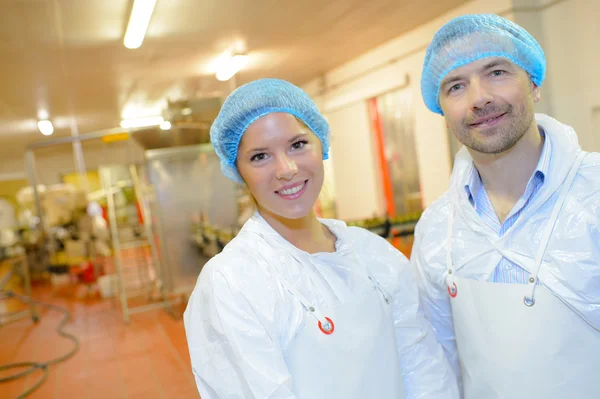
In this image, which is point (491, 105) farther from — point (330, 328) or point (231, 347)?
point (231, 347)

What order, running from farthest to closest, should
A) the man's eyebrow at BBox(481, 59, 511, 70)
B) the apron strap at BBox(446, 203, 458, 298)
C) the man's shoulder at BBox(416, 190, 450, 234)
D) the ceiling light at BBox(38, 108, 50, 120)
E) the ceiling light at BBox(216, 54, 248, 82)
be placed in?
1. the ceiling light at BBox(38, 108, 50, 120)
2. the ceiling light at BBox(216, 54, 248, 82)
3. the man's shoulder at BBox(416, 190, 450, 234)
4. the apron strap at BBox(446, 203, 458, 298)
5. the man's eyebrow at BBox(481, 59, 511, 70)

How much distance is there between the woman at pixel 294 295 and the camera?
3.45 ft

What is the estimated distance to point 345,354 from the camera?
3.65 ft

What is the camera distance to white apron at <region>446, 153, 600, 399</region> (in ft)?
3.68

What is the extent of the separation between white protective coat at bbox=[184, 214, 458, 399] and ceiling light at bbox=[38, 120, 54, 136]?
918 cm

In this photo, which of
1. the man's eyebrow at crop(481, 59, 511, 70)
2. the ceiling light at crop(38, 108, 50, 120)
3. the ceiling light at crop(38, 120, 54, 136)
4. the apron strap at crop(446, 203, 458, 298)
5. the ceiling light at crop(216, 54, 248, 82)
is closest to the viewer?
the man's eyebrow at crop(481, 59, 511, 70)

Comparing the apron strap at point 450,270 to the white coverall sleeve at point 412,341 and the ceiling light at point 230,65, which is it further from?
the ceiling light at point 230,65

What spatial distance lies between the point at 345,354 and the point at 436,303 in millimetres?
448

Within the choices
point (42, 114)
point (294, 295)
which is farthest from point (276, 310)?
point (42, 114)

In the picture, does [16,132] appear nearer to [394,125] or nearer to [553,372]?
[394,125]

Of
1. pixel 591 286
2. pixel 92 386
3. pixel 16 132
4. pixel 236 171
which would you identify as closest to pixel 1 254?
pixel 16 132

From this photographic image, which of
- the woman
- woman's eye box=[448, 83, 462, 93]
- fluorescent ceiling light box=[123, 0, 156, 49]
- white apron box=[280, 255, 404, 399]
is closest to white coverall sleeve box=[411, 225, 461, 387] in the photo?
the woman

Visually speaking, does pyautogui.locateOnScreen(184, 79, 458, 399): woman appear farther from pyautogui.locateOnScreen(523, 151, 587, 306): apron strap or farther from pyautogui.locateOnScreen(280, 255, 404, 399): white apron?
pyautogui.locateOnScreen(523, 151, 587, 306): apron strap

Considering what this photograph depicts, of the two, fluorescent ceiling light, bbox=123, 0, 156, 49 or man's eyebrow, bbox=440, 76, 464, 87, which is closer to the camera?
man's eyebrow, bbox=440, 76, 464, 87
